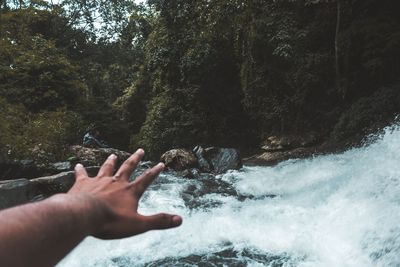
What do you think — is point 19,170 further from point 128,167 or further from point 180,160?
point 128,167

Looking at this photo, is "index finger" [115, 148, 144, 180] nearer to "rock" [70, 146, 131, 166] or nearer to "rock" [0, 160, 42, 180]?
"rock" [0, 160, 42, 180]

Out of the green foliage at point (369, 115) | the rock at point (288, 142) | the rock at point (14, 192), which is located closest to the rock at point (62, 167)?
the rock at point (14, 192)

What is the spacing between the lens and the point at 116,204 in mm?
1116

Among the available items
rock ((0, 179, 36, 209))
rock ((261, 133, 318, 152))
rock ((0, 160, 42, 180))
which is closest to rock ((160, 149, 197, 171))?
rock ((261, 133, 318, 152))

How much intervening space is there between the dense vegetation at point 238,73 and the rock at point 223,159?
2352mm

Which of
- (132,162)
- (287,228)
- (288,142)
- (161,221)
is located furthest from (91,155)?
(161,221)

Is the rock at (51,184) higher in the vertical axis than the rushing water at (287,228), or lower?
higher

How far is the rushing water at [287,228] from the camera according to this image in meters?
4.04

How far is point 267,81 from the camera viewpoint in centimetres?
1355

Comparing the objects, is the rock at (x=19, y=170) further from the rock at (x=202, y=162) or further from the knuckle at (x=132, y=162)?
the knuckle at (x=132, y=162)

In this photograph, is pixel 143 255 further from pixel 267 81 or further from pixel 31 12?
pixel 267 81

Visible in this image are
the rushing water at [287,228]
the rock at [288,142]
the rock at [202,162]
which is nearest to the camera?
the rushing water at [287,228]

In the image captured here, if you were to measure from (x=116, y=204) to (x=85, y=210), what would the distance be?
0.43 ft

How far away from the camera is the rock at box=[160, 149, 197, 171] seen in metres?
11.8
